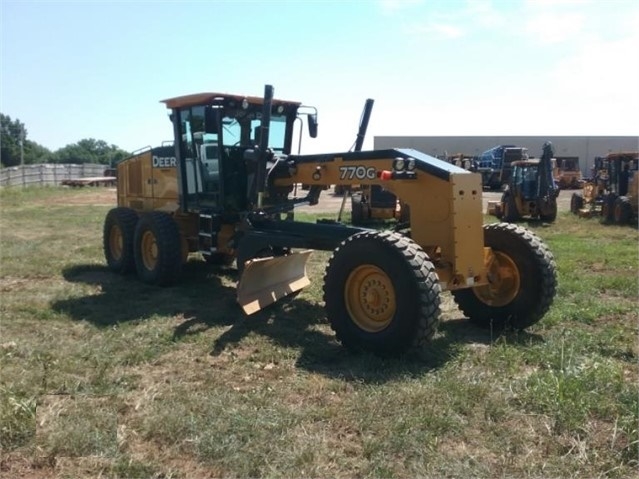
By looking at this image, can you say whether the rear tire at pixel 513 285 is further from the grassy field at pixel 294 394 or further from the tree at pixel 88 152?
the tree at pixel 88 152

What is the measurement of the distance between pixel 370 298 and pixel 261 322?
1.63 meters

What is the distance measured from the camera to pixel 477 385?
467 centimetres

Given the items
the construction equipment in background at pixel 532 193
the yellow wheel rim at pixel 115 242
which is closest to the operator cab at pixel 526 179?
the construction equipment in background at pixel 532 193

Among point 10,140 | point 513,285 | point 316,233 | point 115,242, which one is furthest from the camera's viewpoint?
point 10,140

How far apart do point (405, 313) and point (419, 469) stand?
1825mm

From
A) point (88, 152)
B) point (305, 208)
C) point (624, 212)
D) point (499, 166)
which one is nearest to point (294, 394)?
point (624, 212)

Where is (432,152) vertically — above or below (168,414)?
above

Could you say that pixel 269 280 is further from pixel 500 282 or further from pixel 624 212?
pixel 624 212

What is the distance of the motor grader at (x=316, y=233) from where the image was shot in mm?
5578

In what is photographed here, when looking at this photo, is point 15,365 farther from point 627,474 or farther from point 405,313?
point 627,474

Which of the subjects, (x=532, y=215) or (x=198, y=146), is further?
(x=532, y=215)

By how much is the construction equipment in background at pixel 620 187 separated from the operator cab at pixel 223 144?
43.0ft

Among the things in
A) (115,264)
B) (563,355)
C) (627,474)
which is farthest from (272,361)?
(115,264)

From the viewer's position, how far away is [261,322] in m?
6.86
